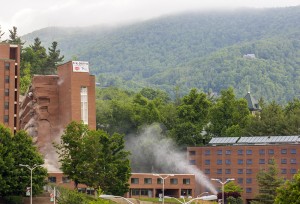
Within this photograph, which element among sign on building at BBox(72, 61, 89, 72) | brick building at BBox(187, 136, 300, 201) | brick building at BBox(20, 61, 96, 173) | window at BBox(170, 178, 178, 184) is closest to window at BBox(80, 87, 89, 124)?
brick building at BBox(20, 61, 96, 173)

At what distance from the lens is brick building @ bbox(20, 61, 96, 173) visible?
170750 mm

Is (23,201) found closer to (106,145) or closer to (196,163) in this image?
(106,145)

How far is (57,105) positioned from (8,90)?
39.0 ft

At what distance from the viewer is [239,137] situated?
182m

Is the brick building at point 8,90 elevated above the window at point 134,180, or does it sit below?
above

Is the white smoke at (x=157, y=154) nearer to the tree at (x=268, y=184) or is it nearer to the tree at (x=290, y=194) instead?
the tree at (x=268, y=184)

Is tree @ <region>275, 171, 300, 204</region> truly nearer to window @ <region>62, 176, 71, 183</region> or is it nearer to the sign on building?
window @ <region>62, 176, 71, 183</region>

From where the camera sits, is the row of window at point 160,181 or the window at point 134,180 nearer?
the window at point 134,180

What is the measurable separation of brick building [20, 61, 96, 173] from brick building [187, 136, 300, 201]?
25897 millimetres

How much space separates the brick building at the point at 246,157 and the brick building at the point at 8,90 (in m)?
38.3

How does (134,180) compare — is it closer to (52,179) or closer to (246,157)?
(52,179)

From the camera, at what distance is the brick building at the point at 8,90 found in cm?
→ 16950

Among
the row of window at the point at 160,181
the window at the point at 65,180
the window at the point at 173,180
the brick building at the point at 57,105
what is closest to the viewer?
the window at the point at 65,180

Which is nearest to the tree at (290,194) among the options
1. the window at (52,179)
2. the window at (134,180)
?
the window at (52,179)
